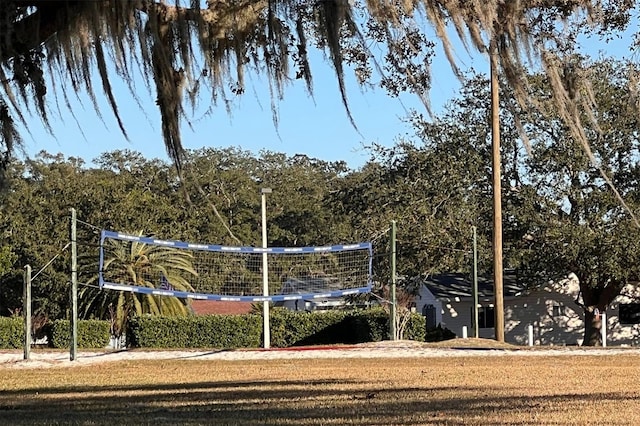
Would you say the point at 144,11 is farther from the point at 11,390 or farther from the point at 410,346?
the point at 410,346

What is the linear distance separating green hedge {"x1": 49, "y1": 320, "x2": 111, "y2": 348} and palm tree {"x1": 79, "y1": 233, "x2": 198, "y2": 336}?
1.47 meters

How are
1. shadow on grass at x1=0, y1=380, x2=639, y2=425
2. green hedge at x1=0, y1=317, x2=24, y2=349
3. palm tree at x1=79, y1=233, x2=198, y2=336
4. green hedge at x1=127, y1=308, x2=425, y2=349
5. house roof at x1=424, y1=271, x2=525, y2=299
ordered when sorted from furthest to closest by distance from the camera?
house roof at x1=424, y1=271, x2=525, y2=299 < palm tree at x1=79, y1=233, x2=198, y2=336 < green hedge at x1=0, y1=317, x2=24, y2=349 < green hedge at x1=127, y1=308, x2=425, y2=349 < shadow on grass at x1=0, y1=380, x2=639, y2=425

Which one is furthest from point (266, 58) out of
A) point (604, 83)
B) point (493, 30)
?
point (604, 83)

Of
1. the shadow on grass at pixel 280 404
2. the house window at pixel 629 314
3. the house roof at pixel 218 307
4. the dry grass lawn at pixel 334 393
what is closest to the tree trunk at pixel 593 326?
the house window at pixel 629 314

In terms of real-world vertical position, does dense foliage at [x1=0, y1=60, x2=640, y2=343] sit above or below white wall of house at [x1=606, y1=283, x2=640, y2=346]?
above

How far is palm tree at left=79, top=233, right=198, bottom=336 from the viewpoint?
88.7 feet

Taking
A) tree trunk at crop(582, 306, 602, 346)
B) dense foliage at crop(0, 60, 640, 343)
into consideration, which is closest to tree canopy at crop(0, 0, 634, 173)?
dense foliage at crop(0, 60, 640, 343)

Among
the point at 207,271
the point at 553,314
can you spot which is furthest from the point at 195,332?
the point at 553,314

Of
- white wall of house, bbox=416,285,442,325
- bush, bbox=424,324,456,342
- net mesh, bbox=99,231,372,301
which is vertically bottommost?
bush, bbox=424,324,456,342

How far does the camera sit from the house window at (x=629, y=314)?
Result: 32.3 meters

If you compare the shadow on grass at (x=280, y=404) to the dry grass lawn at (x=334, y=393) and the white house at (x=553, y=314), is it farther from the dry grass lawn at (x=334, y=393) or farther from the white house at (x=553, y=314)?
the white house at (x=553, y=314)

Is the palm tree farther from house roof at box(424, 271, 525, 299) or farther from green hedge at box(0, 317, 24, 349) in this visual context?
house roof at box(424, 271, 525, 299)

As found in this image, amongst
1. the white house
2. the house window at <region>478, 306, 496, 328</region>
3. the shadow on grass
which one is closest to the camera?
the shadow on grass

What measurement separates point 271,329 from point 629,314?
12715mm
